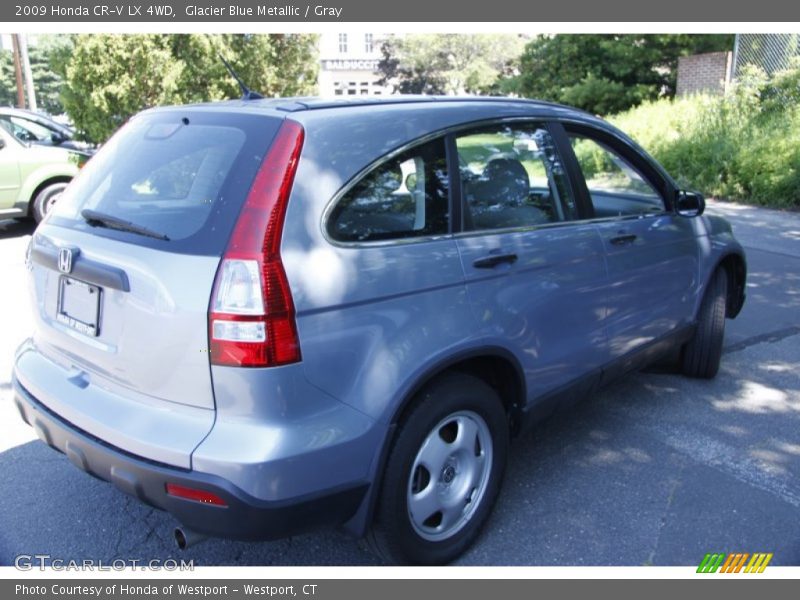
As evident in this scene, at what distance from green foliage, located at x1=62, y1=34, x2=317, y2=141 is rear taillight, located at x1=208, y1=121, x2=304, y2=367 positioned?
36.6 feet

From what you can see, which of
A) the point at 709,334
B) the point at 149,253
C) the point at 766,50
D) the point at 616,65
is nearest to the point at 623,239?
the point at 709,334

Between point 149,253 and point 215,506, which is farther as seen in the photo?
point 149,253

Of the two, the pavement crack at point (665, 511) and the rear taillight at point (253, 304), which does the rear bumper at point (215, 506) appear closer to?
the rear taillight at point (253, 304)

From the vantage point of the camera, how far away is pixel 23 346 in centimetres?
315

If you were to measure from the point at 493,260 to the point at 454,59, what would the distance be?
59996mm

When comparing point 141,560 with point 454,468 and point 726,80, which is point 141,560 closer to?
point 454,468

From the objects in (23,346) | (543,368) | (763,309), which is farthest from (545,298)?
(763,309)

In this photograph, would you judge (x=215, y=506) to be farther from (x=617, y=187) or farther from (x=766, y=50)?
(x=766, y=50)

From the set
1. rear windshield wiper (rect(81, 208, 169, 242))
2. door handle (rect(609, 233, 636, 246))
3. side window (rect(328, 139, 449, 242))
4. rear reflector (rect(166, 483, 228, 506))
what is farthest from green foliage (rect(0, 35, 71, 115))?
rear reflector (rect(166, 483, 228, 506))

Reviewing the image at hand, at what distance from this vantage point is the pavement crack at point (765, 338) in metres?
5.35

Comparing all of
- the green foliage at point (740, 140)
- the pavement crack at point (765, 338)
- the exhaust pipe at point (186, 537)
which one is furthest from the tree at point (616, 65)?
the exhaust pipe at point (186, 537)

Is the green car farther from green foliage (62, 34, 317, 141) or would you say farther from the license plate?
the license plate

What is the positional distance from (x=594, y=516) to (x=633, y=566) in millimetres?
354

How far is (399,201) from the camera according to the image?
2.64 m
